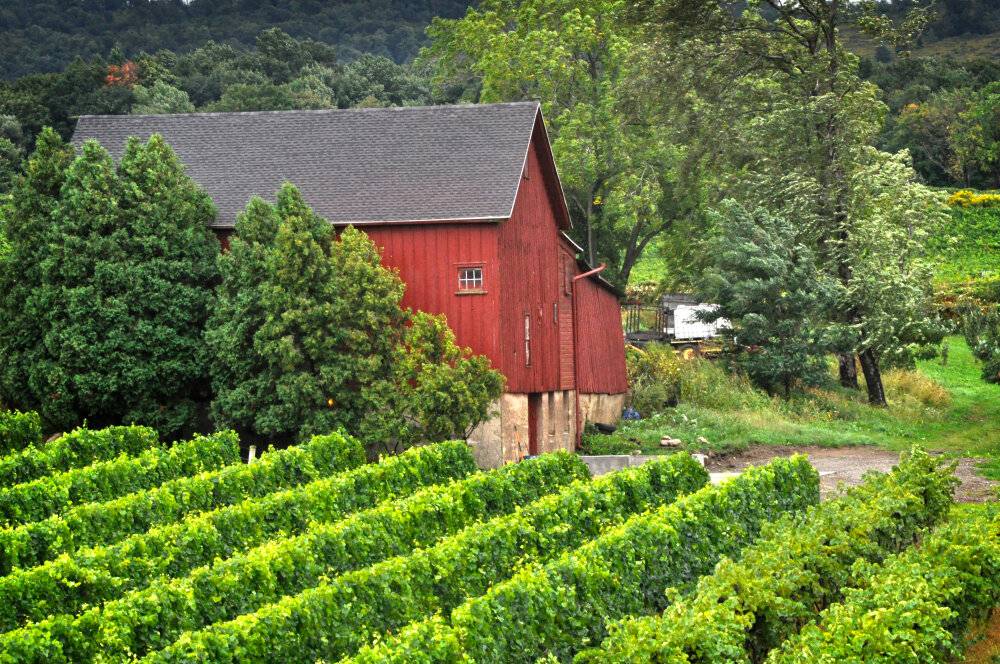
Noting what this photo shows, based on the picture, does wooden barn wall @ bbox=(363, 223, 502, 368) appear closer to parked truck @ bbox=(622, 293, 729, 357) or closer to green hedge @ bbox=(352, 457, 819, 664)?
green hedge @ bbox=(352, 457, 819, 664)

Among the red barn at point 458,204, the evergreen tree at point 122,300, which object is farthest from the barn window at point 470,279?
the evergreen tree at point 122,300

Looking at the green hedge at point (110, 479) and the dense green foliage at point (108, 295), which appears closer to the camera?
the green hedge at point (110, 479)

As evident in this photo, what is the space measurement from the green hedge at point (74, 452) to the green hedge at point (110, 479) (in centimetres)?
118

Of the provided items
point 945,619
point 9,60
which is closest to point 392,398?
point 945,619

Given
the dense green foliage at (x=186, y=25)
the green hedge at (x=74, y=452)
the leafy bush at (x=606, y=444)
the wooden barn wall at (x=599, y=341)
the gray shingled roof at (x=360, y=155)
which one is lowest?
the leafy bush at (x=606, y=444)

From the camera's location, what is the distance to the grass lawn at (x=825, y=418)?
34.5 meters

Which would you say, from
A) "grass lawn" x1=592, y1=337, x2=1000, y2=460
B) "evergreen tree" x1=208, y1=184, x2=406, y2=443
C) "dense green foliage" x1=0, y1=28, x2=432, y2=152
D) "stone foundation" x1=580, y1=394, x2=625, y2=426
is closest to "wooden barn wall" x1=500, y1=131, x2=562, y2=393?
"stone foundation" x1=580, y1=394, x2=625, y2=426

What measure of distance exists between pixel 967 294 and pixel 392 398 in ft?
61.8

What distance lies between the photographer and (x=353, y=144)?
110 feet

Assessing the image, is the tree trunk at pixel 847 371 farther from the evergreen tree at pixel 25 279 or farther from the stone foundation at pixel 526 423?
the evergreen tree at pixel 25 279

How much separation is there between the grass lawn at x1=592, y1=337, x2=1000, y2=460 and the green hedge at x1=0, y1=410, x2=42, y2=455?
15.2 metres

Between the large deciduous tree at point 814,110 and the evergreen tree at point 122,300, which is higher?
the large deciduous tree at point 814,110

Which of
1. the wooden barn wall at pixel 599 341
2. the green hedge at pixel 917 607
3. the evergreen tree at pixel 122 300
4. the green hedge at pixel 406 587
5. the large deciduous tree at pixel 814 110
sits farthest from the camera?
the large deciduous tree at pixel 814 110

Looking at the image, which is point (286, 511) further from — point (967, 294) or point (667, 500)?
point (967, 294)
